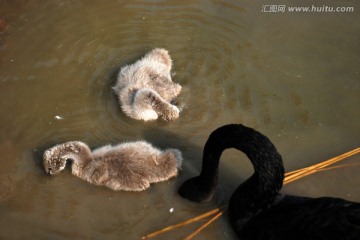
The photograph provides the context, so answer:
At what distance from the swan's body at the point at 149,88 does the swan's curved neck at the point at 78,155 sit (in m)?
0.68

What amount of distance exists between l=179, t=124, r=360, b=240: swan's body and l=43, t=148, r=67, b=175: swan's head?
3.86 ft

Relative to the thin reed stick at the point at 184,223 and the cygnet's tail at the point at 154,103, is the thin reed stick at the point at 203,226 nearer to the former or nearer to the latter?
the thin reed stick at the point at 184,223

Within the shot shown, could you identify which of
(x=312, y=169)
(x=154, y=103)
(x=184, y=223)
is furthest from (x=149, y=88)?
(x=312, y=169)

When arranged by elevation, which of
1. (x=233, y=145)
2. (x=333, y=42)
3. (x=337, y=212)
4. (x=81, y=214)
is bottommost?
(x=81, y=214)

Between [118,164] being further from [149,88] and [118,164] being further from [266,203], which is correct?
[266,203]

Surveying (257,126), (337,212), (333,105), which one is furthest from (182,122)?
(337,212)

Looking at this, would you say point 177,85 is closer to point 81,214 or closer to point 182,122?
point 182,122

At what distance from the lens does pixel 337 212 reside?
3502 mm

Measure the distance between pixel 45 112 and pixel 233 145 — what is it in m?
2.23

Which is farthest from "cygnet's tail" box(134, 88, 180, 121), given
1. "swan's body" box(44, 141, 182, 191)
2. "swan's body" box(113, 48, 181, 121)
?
"swan's body" box(44, 141, 182, 191)

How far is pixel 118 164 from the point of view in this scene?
4.37m

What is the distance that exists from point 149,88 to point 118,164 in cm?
93

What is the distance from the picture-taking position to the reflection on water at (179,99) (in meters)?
4.35

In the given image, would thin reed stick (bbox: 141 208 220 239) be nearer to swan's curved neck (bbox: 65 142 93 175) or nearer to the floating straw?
the floating straw
